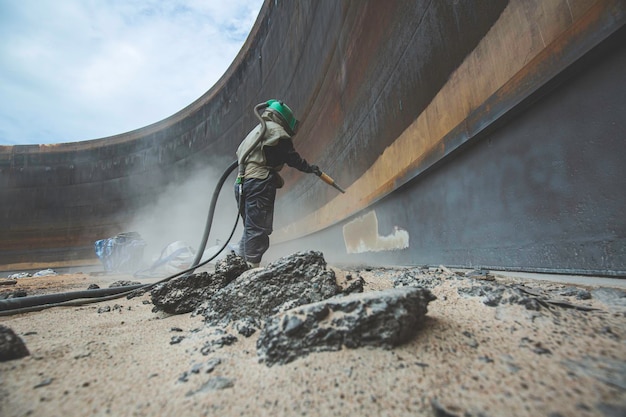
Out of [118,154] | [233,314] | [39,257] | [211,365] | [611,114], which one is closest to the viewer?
[211,365]

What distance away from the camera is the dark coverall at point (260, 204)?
7.20 ft

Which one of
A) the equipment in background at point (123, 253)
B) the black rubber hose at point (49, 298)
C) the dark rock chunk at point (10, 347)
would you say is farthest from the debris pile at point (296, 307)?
the equipment in background at point (123, 253)

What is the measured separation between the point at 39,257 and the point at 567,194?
12512 millimetres

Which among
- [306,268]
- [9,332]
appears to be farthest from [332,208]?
[9,332]

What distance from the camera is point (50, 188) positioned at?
9.18 meters

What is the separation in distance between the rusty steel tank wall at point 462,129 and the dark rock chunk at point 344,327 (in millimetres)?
778

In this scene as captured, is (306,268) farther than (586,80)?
Yes

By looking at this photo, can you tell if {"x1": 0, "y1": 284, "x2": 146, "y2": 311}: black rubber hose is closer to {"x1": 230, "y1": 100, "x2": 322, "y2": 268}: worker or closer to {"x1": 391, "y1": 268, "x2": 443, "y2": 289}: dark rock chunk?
{"x1": 230, "y1": 100, "x2": 322, "y2": 268}: worker

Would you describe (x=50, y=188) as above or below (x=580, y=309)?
above

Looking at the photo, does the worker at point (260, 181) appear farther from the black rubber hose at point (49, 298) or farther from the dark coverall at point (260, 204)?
the black rubber hose at point (49, 298)

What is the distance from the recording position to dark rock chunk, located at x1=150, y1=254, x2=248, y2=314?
1190 mm

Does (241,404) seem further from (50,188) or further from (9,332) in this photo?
(50,188)

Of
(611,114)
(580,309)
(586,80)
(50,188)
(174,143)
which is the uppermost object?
(174,143)

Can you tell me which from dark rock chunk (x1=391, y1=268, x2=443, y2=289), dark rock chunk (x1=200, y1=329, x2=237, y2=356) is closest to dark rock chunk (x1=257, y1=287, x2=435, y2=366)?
dark rock chunk (x1=200, y1=329, x2=237, y2=356)
